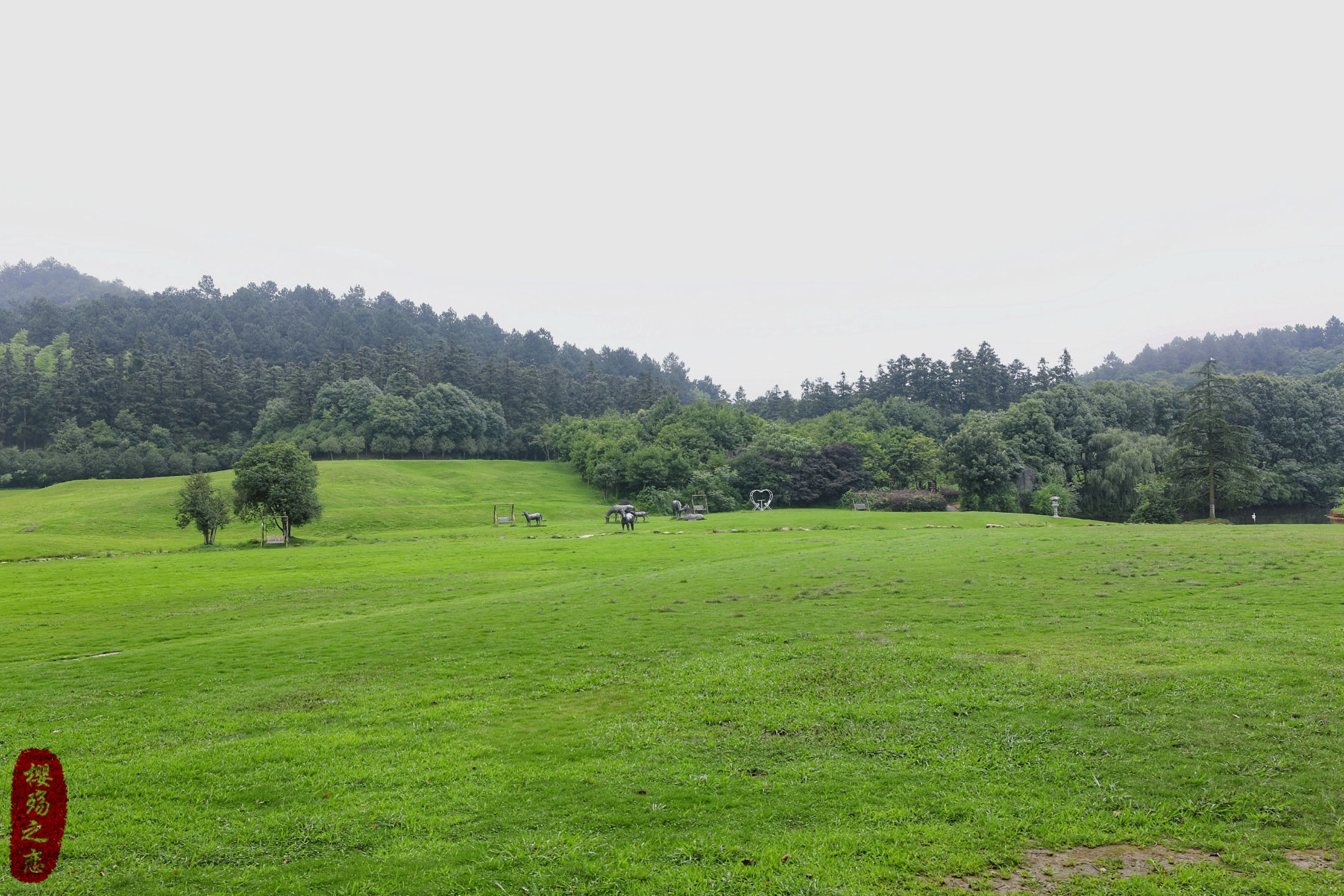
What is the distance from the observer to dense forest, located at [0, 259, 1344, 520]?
240ft

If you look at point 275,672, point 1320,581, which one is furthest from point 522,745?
point 1320,581

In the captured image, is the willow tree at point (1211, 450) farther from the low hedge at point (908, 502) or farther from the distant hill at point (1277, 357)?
the distant hill at point (1277, 357)

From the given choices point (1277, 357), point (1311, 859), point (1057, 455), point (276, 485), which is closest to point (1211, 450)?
point (1057, 455)

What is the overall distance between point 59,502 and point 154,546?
29775 millimetres

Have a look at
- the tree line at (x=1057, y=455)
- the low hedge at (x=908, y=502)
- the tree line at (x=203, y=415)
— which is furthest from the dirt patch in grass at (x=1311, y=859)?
the tree line at (x=203, y=415)

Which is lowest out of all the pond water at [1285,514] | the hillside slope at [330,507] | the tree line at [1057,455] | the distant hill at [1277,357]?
the pond water at [1285,514]

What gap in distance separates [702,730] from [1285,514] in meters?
88.4

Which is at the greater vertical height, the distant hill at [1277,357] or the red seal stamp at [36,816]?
the distant hill at [1277,357]

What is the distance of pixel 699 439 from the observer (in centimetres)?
8688

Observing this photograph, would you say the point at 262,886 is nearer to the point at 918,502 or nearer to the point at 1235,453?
the point at 918,502

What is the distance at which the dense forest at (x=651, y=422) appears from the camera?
2876 inches

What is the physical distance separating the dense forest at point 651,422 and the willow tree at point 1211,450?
68.6 inches

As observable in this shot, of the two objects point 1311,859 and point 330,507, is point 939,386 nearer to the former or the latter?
point 330,507

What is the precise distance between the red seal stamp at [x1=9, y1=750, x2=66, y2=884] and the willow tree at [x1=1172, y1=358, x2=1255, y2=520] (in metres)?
66.0
